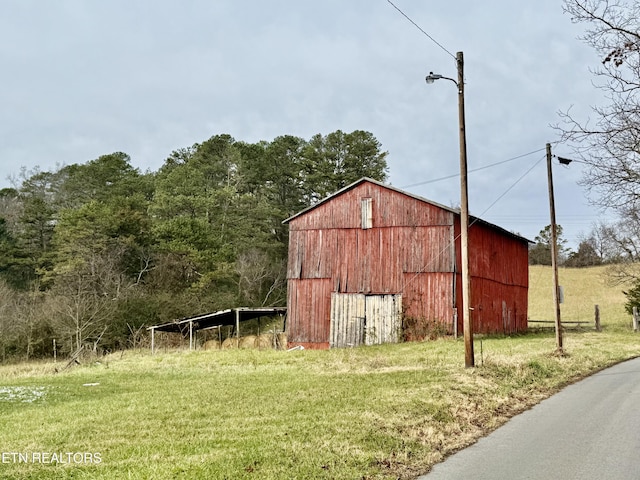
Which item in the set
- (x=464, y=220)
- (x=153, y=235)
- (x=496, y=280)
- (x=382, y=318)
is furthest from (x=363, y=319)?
(x=153, y=235)

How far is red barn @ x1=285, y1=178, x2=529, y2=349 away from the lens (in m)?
26.7

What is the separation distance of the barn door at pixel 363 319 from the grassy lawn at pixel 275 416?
24.0 feet

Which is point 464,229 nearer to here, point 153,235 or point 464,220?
point 464,220

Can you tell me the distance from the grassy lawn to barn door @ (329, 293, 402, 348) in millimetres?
7319

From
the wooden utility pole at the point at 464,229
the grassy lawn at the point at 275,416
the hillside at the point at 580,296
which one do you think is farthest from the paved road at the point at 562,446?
the hillside at the point at 580,296

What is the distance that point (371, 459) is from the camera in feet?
23.4

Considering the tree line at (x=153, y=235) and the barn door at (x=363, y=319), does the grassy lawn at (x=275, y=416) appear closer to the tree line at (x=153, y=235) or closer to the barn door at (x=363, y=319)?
the barn door at (x=363, y=319)

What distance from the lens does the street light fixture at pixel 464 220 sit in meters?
14.1

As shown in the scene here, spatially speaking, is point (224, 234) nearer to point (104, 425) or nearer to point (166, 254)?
point (166, 254)

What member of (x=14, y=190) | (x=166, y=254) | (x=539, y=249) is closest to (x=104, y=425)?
(x=166, y=254)

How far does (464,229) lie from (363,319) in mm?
13706

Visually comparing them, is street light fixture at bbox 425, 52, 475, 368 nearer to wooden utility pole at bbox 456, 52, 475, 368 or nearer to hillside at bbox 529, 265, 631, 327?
wooden utility pole at bbox 456, 52, 475, 368

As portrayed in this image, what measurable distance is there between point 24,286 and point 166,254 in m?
13.6

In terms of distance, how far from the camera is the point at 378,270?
90.6 feet
